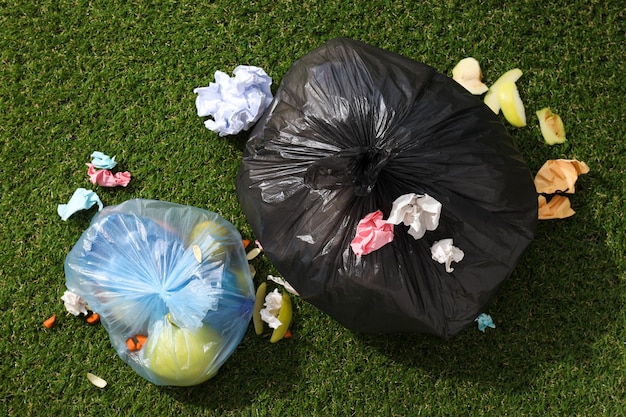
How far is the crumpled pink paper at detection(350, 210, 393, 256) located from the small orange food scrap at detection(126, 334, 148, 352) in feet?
2.57

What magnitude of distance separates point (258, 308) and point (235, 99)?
0.73 meters

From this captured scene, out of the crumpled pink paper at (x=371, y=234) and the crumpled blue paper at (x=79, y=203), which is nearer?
the crumpled pink paper at (x=371, y=234)

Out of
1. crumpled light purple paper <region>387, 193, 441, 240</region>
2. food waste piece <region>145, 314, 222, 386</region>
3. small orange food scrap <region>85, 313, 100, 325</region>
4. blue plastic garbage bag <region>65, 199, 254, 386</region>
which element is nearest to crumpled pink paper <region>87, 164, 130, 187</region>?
blue plastic garbage bag <region>65, 199, 254, 386</region>

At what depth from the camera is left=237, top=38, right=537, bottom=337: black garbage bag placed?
5.07 feet

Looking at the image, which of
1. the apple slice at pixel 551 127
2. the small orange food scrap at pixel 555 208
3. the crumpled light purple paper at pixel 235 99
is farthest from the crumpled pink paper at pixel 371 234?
the apple slice at pixel 551 127

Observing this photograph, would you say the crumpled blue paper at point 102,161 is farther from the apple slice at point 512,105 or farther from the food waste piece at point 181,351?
the apple slice at point 512,105

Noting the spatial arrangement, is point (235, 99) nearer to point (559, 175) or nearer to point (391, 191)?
point (391, 191)

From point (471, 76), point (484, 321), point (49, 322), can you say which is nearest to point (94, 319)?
point (49, 322)

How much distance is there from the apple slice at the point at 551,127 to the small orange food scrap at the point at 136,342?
154cm

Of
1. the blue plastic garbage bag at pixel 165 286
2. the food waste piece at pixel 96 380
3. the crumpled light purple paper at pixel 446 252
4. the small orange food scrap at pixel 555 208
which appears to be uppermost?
the crumpled light purple paper at pixel 446 252

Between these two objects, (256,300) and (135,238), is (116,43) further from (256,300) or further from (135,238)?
(256,300)

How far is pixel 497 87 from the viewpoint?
202 centimetres

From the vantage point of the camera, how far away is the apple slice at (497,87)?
201 cm

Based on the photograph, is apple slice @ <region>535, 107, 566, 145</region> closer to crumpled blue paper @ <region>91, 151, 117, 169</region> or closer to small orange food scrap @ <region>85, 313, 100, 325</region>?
crumpled blue paper @ <region>91, 151, 117, 169</region>
